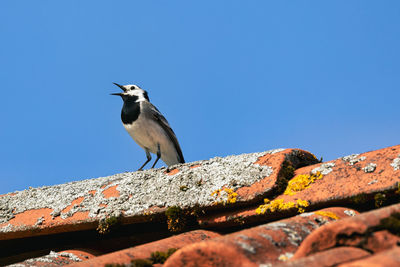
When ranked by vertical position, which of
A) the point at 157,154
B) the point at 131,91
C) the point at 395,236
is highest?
the point at 131,91

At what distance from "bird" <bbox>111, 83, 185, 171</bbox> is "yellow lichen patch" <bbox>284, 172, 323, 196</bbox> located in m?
4.11

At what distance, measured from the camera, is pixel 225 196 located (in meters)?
2.89

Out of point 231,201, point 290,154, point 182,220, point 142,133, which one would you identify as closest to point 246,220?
point 231,201

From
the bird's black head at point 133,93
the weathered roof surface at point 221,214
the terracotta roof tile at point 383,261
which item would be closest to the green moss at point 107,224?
the weathered roof surface at point 221,214

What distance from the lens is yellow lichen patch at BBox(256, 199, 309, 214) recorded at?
265 cm

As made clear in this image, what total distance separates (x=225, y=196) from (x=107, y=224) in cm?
93

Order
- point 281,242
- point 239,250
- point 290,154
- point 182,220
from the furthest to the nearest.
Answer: point 290,154, point 182,220, point 281,242, point 239,250

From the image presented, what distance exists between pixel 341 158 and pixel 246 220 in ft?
2.59

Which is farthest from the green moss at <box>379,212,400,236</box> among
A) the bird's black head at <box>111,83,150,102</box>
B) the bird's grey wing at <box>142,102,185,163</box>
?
the bird's black head at <box>111,83,150,102</box>

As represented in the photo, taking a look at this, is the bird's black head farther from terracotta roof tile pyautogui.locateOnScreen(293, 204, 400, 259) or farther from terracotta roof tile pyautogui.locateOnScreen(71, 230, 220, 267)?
terracotta roof tile pyautogui.locateOnScreen(293, 204, 400, 259)

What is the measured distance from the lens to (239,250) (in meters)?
1.77

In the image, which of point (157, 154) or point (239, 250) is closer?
point (239, 250)

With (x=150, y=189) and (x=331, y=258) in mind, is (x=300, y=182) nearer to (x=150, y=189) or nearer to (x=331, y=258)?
(x=150, y=189)

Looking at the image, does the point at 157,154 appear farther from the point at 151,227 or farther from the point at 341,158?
the point at 341,158
